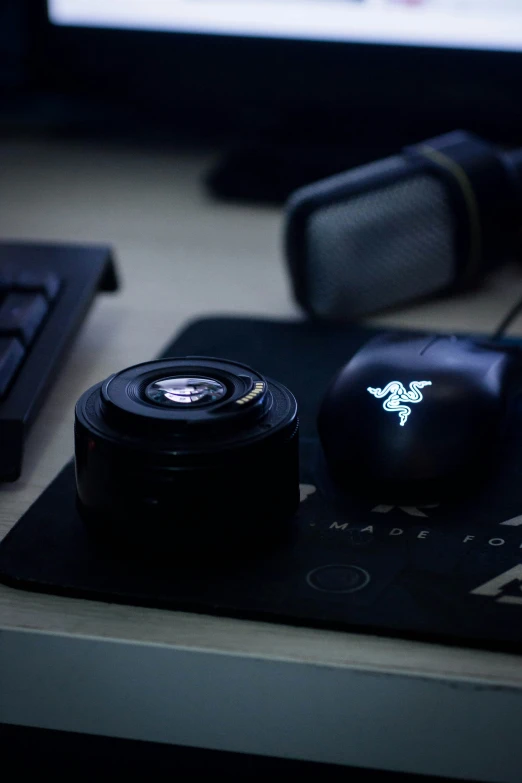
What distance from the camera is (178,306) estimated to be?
0.55 m

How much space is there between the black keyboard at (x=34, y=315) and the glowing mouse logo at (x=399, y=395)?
14 cm

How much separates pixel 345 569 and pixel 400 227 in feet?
0.90

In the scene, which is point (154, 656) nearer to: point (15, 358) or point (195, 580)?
point (195, 580)

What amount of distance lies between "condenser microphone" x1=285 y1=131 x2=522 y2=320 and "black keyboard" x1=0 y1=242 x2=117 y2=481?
0.36 ft

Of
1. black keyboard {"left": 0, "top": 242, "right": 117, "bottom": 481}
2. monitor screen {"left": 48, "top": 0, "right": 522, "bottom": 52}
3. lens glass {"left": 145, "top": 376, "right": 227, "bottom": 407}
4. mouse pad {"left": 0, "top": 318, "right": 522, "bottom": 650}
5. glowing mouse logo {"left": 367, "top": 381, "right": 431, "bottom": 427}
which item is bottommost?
mouse pad {"left": 0, "top": 318, "right": 522, "bottom": 650}

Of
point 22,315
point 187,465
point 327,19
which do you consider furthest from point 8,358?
point 327,19

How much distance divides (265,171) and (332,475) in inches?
16.2

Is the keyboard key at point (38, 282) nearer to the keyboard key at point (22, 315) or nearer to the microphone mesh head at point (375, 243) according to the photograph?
the keyboard key at point (22, 315)

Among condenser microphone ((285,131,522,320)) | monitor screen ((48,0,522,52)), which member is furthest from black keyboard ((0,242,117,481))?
monitor screen ((48,0,522,52))

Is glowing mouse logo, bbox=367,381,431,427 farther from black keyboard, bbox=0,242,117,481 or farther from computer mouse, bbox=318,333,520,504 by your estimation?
black keyboard, bbox=0,242,117,481

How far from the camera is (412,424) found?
1.12ft

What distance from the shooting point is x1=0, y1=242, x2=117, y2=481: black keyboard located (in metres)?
0.39

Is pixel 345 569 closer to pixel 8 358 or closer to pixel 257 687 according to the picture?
pixel 257 687

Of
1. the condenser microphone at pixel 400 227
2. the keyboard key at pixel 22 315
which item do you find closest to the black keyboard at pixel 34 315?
the keyboard key at pixel 22 315
